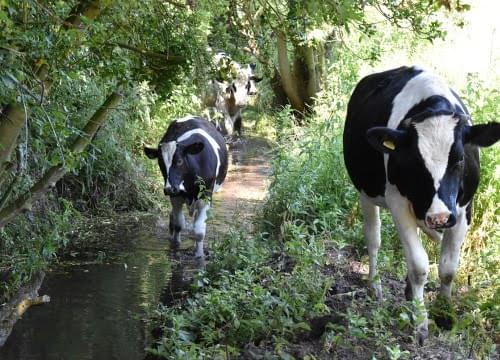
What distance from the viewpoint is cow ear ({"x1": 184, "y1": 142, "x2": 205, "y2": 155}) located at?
10.6 m

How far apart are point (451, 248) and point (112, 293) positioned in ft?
12.7

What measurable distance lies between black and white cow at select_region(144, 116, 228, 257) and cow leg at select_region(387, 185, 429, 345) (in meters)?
4.60

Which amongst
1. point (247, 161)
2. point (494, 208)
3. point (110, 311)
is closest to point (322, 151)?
point (494, 208)

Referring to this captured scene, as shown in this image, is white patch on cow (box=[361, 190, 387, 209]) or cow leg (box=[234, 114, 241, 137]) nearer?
white patch on cow (box=[361, 190, 387, 209])

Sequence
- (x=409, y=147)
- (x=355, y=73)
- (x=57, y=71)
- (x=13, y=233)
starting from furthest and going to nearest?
(x=355, y=73) → (x=13, y=233) → (x=409, y=147) → (x=57, y=71)

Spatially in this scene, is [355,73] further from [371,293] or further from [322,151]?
[371,293]

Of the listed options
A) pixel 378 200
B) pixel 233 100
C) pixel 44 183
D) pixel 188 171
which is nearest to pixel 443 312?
pixel 378 200

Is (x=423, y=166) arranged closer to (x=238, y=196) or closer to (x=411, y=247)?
(x=411, y=247)

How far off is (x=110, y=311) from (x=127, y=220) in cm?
406

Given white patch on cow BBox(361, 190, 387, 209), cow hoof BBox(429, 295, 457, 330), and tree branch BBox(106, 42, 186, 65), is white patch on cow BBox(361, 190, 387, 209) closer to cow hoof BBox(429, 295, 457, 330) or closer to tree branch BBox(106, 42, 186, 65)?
cow hoof BBox(429, 295, 457, 330)

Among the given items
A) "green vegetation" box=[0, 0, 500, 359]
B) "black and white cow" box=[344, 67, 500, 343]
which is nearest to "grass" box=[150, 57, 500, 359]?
"green vegetation" box=[0, 0, 500, 359]

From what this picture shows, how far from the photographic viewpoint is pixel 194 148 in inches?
418

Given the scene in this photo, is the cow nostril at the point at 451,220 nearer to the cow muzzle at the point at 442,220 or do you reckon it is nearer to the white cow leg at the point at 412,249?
the cow muzzle at the point at 442,220

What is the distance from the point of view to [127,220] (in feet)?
38.7
